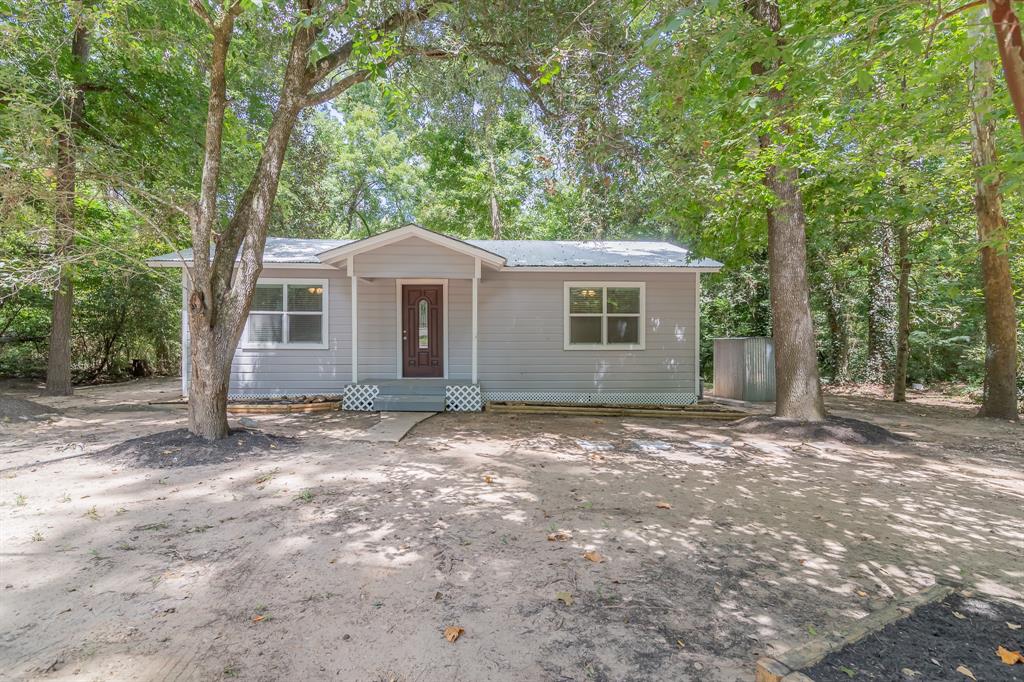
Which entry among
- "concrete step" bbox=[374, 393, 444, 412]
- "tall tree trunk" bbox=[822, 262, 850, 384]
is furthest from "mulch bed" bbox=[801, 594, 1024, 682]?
"tall tree trunk" bbox=[822, 262, 850, 384]

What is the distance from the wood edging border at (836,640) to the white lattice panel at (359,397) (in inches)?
331

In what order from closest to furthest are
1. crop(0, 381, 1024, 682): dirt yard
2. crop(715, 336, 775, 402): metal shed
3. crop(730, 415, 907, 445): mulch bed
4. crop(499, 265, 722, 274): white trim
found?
crop(0, 381, 1024, 682): dirt yard < crop(730, 415, 907, 445): mulch bed < crop(499, 265, 722, 274): white trim < crop(715, 336, 775, 402): metal shed

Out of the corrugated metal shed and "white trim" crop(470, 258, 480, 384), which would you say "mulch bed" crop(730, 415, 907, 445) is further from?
"white trim" crop(470, 258, 480, 384)

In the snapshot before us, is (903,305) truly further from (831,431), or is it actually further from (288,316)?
(288,316)

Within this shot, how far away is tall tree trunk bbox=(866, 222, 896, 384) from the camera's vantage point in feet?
43.8

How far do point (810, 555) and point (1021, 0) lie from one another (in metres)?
3.14

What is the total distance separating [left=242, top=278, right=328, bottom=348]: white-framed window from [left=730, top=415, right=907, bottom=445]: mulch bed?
843 centimetres

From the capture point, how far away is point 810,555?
10.6 ft

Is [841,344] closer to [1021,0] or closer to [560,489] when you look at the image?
[560,489]

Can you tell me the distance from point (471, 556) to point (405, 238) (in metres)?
7.16

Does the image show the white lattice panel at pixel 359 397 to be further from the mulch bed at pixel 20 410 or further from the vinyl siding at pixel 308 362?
the mulch bed at pixel 20 410

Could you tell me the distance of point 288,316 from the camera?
10.3 metres

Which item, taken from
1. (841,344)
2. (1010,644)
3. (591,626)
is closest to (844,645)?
(1010,644)

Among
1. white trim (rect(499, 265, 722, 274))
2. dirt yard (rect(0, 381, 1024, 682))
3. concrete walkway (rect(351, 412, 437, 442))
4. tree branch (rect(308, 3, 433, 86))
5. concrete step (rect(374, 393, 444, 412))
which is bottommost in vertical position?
dirt yard (rect(0, 381, 1024, 682))
